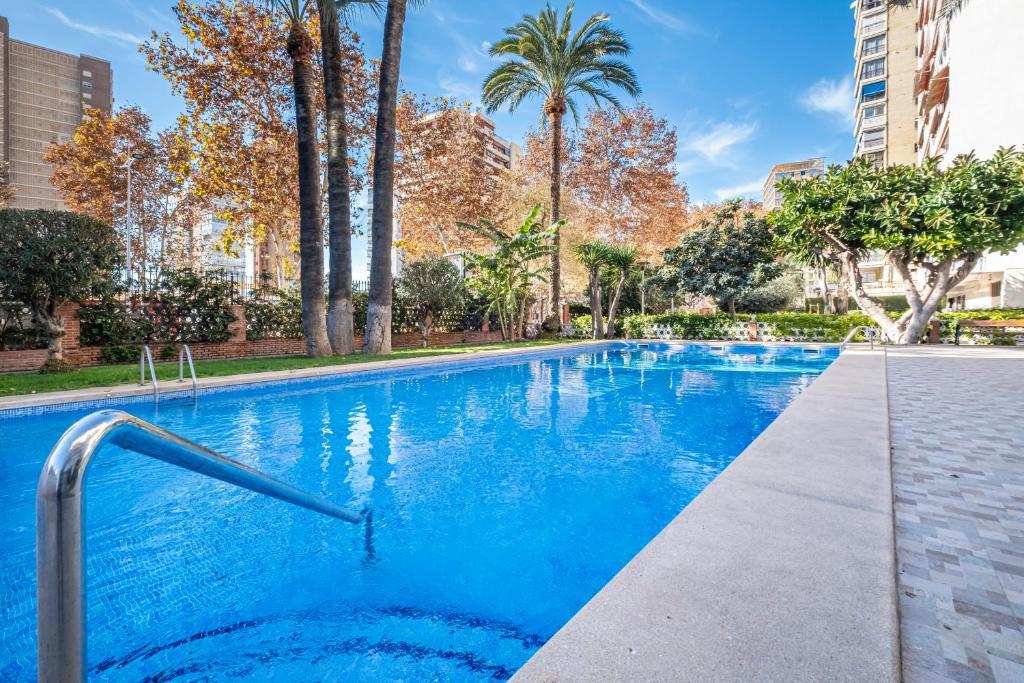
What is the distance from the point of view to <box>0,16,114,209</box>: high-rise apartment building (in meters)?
61.7

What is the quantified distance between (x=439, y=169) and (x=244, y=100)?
840 centimetres

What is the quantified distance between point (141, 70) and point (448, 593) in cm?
2106

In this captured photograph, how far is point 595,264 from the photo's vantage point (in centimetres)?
2169

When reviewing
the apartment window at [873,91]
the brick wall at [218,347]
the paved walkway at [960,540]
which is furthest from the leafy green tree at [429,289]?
the apartment window at [873,91]

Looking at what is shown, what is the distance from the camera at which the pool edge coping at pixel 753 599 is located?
148 cm

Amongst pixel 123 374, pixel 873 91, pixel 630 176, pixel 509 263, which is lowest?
pixel 123 374

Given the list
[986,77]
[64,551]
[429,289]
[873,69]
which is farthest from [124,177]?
[873,69]

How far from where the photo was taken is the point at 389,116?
44.2 feet

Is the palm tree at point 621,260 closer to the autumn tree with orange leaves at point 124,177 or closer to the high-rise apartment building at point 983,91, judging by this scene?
the high-rise apartment building at point 983,91

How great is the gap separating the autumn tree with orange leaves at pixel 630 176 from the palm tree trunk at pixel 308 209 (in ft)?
59.9

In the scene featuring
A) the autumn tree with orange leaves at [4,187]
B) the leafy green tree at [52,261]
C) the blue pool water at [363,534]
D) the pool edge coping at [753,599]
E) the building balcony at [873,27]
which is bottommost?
the blue pool water at [363,534]

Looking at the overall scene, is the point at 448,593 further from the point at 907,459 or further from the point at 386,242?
the point at 386,242

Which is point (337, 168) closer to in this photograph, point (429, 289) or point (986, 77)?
point (429, 289)

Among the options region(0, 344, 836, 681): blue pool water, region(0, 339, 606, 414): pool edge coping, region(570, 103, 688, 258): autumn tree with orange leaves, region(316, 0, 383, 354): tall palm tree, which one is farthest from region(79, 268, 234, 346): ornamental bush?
region(570, 103, 688, 258): autumn tree with orange leaves
